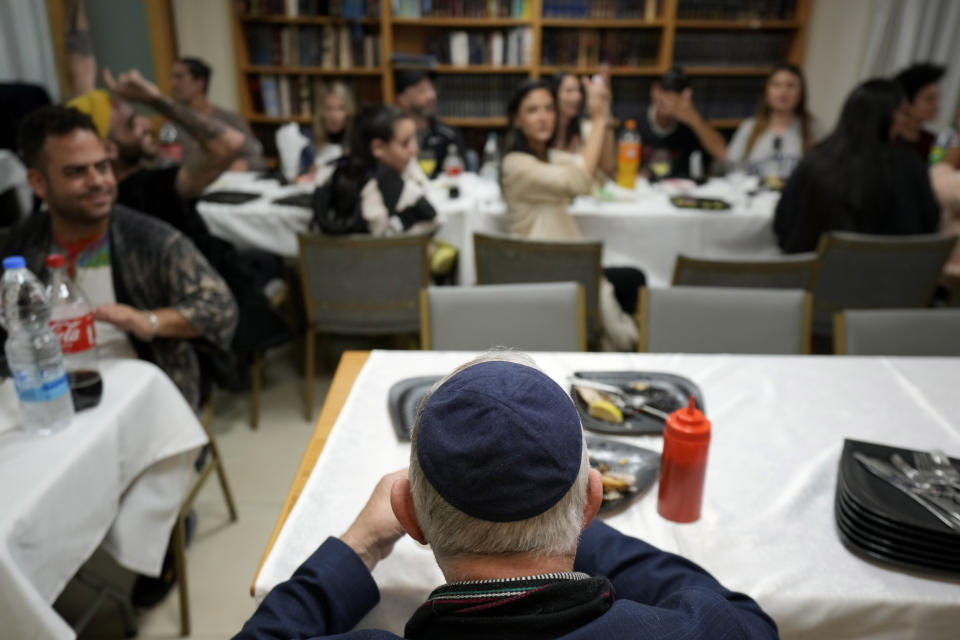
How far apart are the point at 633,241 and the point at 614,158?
1.02 meters

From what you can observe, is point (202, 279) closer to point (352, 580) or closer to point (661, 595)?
point (352, 580)

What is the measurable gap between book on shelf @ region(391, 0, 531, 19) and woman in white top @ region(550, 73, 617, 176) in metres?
1.29

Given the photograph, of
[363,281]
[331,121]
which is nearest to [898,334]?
[363,281]

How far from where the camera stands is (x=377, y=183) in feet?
8.73

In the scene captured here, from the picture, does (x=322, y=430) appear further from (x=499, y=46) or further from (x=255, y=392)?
(x=499, y=46)

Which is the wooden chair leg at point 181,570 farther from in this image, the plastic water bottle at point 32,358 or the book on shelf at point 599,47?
the book on shelf at point 599,47

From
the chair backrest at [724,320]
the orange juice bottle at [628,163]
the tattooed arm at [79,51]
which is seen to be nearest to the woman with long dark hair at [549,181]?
the orange juice bottle at [628,163]

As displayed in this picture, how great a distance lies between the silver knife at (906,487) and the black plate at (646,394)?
31cm

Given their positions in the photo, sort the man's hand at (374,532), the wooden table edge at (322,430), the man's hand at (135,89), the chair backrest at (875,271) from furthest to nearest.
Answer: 1. the chair backrest at (875,271)
2. the man's hand at (135,89)
3. the wooden table edge at (322,430)
4. the man's hand at (374,532)

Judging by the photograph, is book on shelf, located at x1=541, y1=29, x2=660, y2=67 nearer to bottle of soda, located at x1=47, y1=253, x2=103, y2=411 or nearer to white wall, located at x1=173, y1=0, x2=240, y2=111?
white wall, located at x1=173, y1=0, x2=240, y2=111

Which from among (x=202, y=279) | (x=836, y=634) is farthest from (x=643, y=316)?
(x=202, y=279)

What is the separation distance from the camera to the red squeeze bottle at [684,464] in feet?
3.28

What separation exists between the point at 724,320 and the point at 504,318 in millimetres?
602

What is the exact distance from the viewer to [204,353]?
77.5 inches
